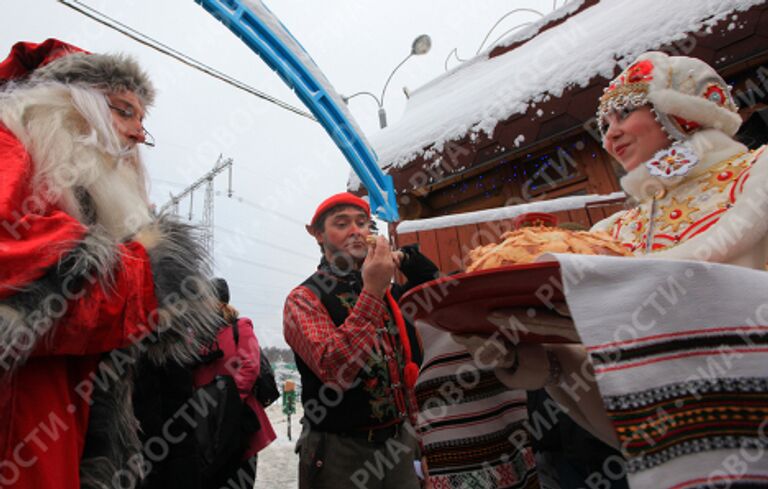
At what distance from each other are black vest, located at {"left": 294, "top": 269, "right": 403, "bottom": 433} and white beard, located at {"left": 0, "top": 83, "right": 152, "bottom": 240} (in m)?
0.93

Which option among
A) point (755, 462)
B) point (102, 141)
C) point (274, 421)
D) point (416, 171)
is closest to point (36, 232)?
point (102, 141)

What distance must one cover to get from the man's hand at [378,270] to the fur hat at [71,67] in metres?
1.22

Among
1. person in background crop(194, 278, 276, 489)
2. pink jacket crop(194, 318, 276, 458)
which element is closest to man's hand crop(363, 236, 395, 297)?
person in background crop(194, 278, 276, 489)

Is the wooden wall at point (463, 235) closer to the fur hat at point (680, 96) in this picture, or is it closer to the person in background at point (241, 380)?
the person in background at point (241, 380)

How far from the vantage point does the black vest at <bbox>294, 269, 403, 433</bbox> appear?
1.76 meters

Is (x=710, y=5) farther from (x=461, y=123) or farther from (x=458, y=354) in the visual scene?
(x=458, y=354)

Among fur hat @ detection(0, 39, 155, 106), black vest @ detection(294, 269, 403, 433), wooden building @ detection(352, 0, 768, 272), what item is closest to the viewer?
fur hat @ detection(0, 39, 155, 106)

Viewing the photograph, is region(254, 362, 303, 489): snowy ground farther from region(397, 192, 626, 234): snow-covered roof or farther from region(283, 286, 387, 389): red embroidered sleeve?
region(283, 286, 387, 389): red embroidered sleeve

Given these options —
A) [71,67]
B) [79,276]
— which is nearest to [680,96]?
[79,276]

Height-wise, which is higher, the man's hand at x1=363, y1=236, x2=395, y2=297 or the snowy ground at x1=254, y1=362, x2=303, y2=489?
the man's hand at x1=363, y1=236, x2=395, y2=297

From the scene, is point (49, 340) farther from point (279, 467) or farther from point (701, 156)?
point (279, 467)

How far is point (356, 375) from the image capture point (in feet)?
5.65

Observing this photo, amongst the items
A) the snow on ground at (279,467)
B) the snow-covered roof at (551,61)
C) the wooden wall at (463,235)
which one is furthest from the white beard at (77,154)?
the snow on ground at (279,467)

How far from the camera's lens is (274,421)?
11.9 meters
